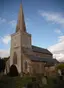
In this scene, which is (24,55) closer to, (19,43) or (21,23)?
(19,43)

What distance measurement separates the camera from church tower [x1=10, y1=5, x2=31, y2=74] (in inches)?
1534

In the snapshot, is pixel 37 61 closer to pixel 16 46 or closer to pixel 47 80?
pixel 16 46

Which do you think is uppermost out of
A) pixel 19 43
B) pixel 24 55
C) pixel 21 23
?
pixel 21 23

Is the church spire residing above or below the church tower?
above

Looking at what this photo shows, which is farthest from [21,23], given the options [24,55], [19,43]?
[24,55]

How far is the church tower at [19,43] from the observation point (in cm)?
3897

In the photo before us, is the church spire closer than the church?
No

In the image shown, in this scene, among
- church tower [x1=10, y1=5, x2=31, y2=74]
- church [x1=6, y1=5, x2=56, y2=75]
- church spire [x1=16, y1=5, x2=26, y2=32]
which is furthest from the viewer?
church spire [x1=16, y1=5, x2=26, y2=32]

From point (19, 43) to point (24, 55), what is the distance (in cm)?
375

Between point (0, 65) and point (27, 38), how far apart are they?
1103 centimetres

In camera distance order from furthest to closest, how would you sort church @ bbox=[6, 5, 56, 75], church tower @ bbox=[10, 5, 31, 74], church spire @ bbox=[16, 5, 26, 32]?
church spire @ bbox=[16, 5, 26, 32] < church tower @ bbox=[10, 5, 31, 74] < church @ bbox=[6, 5, 56, 75]

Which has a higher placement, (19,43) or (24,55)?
(19,43)

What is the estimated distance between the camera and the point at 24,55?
37906 millimetres

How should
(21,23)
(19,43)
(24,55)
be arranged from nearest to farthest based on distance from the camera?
(24,55)
(19,43)
(21,23)
